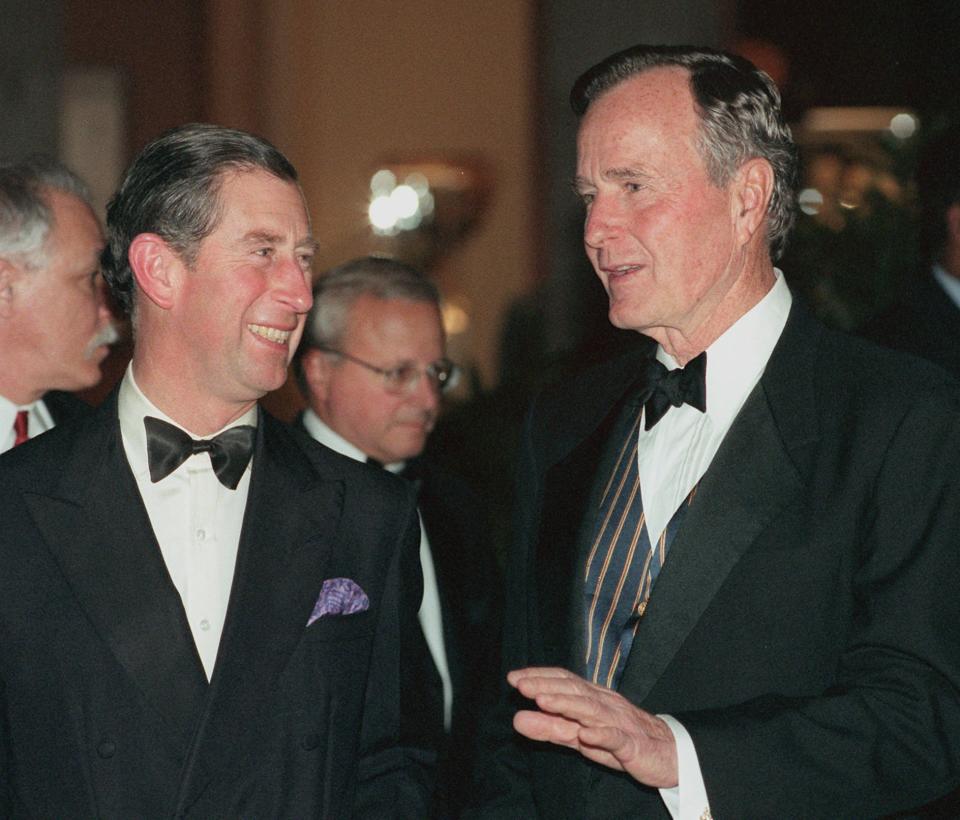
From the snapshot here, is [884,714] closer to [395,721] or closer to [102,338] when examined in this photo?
[395,721]

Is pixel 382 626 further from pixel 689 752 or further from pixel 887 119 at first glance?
pixel 887 119

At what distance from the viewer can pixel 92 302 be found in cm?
339

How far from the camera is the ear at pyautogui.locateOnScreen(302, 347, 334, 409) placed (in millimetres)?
3951

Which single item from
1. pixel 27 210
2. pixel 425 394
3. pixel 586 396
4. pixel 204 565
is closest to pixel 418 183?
pixel 425 394

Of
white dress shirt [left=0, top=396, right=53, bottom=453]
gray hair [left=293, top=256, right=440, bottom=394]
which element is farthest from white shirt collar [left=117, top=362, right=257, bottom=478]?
gray hair [left=293, top=256, right=440, bottom=394]

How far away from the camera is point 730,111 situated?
94.3 inches

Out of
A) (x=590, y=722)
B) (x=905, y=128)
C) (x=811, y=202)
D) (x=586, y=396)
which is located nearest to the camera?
(x=590, y=722)

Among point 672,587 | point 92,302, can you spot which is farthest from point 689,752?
point 92,302

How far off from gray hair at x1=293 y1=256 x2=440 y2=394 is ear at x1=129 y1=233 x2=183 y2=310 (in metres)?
1.47

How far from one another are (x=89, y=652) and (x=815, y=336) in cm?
132

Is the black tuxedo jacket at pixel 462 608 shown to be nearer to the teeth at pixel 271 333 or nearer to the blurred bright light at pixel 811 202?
the teeth at pixel 271 333

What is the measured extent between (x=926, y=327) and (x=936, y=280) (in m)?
0.22

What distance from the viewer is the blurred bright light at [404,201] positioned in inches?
299

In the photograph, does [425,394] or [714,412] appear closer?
[714,412]
